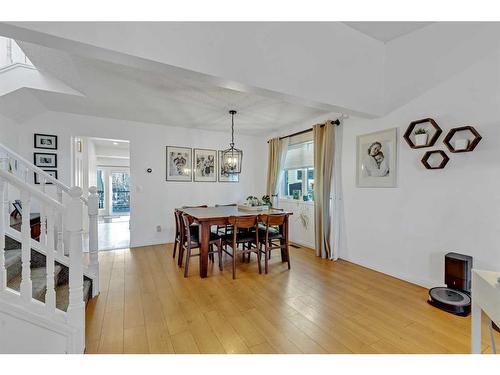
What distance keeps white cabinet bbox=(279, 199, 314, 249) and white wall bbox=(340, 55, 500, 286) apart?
3.28 feet

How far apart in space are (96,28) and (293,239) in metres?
4.52

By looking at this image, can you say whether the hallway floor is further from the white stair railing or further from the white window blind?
the white window blind

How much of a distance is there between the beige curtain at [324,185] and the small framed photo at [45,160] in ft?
14.8

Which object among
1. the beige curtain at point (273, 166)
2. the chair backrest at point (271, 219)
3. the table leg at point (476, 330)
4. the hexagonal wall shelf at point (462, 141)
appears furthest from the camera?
the beige curtain at point (273, 166)

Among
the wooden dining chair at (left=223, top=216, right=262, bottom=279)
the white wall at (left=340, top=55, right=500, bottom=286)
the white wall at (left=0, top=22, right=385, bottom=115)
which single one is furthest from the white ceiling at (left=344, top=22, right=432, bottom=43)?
the wooden dining chair at (left=223, top=216, right=262, bottom=279)

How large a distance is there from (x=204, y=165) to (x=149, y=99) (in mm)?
2077

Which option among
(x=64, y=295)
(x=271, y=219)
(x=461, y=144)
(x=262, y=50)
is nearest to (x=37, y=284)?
(x=64, y=295)

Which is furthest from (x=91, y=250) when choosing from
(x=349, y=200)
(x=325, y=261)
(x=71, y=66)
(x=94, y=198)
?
(x=349, y=200)

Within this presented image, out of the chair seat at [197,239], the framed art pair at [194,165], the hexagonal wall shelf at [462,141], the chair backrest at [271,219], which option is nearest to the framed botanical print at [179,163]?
the framed art pair at [194,165]

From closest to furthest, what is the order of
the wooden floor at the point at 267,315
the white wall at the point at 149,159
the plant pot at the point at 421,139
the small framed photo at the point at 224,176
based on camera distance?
the wooden floor at the point at 267,315
the plant pot at the point at 421,139
the white wall at the point at 149,159
the small framed photo at the point at 224,176

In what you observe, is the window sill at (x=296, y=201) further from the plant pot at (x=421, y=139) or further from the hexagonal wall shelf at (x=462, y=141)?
the hexagonal wall shelf at (x=462, y=141)

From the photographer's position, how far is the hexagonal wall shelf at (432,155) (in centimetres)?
259

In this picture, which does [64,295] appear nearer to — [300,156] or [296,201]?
[296,201]

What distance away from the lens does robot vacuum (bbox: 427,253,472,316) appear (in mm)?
2221
